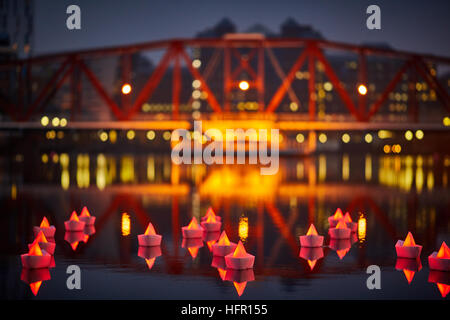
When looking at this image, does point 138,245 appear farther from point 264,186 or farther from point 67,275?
point 264,186

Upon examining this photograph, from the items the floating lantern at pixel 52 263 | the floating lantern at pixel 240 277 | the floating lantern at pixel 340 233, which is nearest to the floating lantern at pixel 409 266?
the floating lantern at pixel 240 277

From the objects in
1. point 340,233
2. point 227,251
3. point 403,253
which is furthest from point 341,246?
point 227,251

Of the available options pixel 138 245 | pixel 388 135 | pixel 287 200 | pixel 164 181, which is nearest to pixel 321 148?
pixel 388 135

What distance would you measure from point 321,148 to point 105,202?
159 m

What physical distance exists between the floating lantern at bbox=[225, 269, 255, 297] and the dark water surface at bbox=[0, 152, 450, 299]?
0.13ft

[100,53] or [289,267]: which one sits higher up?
[100,53]

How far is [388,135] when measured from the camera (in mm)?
170000

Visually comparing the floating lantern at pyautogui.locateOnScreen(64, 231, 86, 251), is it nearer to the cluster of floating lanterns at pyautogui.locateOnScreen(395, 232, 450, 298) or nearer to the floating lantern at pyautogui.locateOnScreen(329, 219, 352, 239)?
the floating lantern at pyautogui.locateOnScreen(329, 219, 352, 239)

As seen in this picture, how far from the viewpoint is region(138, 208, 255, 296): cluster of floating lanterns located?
15.0 m

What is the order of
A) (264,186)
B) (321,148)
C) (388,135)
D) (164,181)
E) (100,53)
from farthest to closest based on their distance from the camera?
(321,148) → (388,135) → (100,53) → (164,181) → (264,186)

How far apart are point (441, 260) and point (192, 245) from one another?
252 inches

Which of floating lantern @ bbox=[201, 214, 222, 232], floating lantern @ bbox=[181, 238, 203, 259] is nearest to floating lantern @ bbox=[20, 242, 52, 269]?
floating lantern @ bbox=[181, 238, 203, 259]

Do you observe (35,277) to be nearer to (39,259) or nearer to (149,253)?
(39,259)
